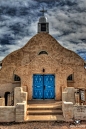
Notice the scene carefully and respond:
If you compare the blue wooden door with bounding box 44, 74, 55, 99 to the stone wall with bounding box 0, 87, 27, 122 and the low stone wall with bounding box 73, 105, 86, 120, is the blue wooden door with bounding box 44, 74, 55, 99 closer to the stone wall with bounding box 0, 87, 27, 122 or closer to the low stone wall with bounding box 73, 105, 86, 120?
the low stone wall with bounding box 73, 105, 86, 120

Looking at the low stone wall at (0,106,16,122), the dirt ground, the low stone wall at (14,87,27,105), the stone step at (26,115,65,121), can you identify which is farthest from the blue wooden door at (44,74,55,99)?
the low stone wall at (0,106,16,122)

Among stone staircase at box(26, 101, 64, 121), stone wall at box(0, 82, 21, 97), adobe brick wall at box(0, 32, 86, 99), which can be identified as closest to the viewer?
stone staircase at box(26, 101, 64, 121)

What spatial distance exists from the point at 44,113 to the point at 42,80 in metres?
3.48

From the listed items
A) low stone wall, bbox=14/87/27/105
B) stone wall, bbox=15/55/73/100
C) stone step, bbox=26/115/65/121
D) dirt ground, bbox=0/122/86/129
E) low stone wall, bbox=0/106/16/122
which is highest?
stone wall, bbox=15/55/73/100

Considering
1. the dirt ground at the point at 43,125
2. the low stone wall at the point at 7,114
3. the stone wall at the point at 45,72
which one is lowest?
the dirt ground at the point at 43,125

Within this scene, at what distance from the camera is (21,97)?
8.98 meters

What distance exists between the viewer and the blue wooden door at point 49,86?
10.8m

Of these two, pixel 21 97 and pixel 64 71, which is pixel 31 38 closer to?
pixel 64 71

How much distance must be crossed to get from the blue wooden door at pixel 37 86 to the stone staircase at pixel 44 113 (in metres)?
1.87

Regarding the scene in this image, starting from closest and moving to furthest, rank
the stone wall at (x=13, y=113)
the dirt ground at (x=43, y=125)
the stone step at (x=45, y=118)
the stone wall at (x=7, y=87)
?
the dirt ground at (x=43, y=125), the stone wall at (x=13, y=113), the stone step at (x=45, y=118), the stone wall at (x=7, y=87)

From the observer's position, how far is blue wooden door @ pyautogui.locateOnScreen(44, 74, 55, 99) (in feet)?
35.5

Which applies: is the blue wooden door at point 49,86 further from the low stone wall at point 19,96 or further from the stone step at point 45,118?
the stone step at point 45,118

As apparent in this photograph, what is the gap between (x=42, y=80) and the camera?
36.2ft

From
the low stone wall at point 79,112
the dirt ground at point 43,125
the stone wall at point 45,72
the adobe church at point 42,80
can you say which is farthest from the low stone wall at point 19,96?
the low stone wall at point 79,112
